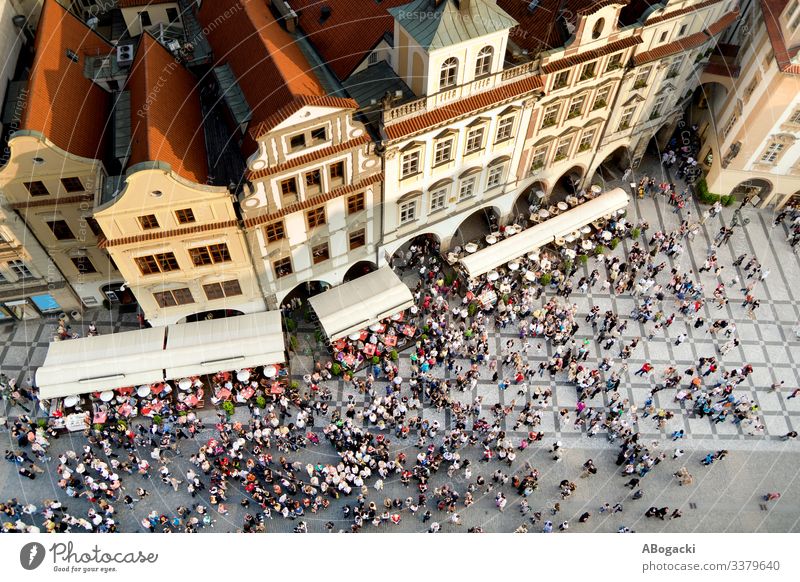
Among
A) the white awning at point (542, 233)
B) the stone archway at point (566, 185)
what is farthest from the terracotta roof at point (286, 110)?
the stone archway at point (566, 185)

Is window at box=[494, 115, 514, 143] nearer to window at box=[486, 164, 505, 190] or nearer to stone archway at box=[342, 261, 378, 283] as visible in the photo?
window at box=[486, 164, 505, 190]

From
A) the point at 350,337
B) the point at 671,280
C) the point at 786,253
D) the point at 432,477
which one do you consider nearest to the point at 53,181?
the point at 350,337

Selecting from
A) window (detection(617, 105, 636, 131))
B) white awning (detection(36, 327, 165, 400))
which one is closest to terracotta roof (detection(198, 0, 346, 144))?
white awning (detection(36, 327, 165, 400))

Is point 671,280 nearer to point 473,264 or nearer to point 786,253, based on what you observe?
point 786,253

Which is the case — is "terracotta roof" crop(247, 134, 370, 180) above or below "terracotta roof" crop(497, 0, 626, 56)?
below

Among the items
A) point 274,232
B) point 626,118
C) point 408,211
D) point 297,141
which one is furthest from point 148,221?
point 626,118

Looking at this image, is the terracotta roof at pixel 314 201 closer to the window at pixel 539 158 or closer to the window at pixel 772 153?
the window at pixel 539 158
